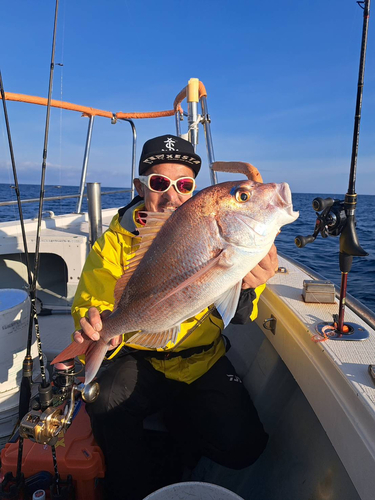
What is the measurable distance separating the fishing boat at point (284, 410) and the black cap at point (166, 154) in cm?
96

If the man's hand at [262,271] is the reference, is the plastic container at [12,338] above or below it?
below

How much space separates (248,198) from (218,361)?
1490mm

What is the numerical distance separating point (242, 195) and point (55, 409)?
1572mm

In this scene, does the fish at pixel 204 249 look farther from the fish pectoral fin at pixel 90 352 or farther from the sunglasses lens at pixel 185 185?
the sunglasses lens at pixel 185 185

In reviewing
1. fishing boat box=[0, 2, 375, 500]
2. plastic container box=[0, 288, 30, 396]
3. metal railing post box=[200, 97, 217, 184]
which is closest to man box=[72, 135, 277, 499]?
fishing boat box=[0, 2, 375, 500]

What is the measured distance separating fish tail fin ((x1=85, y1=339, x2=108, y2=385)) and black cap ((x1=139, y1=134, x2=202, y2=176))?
4.23 ft

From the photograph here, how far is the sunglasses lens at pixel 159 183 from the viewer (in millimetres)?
2199

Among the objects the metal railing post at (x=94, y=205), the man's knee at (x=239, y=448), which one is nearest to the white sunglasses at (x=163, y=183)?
the man's knee at (x=239, y=448)

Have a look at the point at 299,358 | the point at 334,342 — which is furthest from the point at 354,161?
the point at 299,358

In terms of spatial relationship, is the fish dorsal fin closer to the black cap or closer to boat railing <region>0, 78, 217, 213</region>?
the black cap

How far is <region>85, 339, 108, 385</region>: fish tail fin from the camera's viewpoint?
1.64 meters

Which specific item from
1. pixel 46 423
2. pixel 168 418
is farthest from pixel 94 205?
pixel 46 423

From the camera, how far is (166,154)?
2328mm

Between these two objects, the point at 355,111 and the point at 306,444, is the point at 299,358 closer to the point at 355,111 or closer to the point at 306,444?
the point at 306,444
